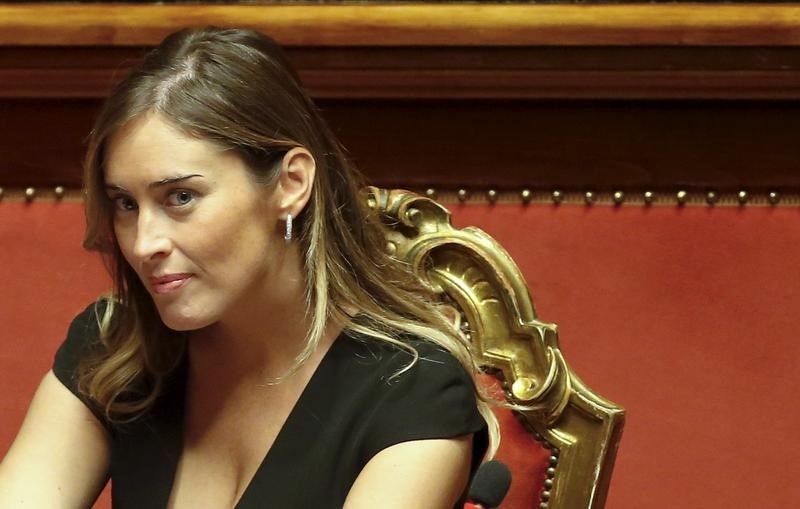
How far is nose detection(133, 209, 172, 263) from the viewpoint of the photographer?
1.03 m

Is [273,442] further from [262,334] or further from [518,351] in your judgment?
[518,351]

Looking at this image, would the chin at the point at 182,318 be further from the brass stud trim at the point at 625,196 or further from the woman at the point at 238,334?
the brass stud trim at the point at 625,196

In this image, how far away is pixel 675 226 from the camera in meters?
1.47

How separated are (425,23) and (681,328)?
45 cm

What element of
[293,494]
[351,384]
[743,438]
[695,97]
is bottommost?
[293,494]

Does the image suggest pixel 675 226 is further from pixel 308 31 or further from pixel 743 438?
pixel 308 31

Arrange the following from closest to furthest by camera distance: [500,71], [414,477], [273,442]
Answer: [414,477] < [273,442] < [500,71]

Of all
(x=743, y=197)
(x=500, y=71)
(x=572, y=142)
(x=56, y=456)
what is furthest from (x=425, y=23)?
(x=56, y=456)

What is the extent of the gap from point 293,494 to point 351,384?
108 millimetres

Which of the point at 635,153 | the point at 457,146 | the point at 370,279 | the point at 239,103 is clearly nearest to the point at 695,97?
the point at 635,153

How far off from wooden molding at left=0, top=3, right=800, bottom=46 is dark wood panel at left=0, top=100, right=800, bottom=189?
0.26 ft

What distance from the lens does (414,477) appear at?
103 cm

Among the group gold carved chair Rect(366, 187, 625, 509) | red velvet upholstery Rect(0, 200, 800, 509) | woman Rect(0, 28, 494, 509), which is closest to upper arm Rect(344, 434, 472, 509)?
woman Rect(0, 28, 494, 509)

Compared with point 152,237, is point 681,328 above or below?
above
